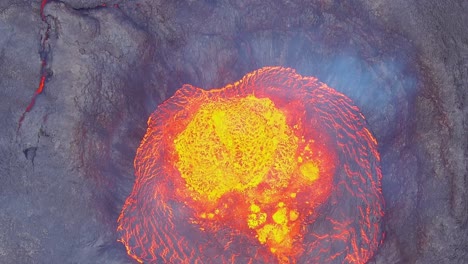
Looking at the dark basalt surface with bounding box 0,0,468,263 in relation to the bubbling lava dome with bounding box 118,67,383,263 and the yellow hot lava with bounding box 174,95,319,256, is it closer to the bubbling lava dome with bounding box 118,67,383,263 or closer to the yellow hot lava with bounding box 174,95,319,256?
the bubbling lava dome with bounding box 118,67,383,263

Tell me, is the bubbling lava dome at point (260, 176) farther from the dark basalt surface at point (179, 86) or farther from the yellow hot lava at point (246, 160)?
the dark basalt surface at point (179, 86)

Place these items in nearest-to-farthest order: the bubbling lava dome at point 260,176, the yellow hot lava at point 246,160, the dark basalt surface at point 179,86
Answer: the dark basalt surface at point 179,86 → the bubbling lava dome at point 260,176 → the yellow hot lava at point 246,160

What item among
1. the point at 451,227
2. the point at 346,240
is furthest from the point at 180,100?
the point at 451,227

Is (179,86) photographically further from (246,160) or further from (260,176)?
(260,176)

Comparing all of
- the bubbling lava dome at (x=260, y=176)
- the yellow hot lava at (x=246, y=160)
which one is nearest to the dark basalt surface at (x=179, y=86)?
the bubbling lava dome at (x=260, y=176)

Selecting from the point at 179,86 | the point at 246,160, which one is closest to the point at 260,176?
the point at 246,160
